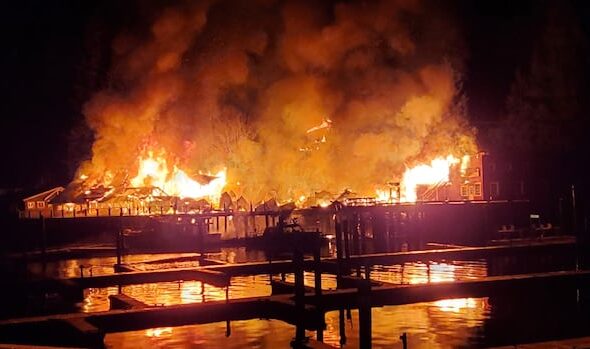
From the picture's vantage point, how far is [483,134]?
187ft

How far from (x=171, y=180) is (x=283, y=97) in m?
9.80

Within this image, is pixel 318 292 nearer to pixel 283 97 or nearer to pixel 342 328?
pixel 342 328

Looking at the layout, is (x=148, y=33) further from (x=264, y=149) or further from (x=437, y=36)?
(x=437, y=36)

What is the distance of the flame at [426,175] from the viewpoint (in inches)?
2154

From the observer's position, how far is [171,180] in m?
57.0

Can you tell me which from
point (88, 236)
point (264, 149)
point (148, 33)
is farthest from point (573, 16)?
point (88, 236)

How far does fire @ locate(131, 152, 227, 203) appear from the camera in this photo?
2210 inches

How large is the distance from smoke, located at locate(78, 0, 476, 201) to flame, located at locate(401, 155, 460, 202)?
0.56 meters

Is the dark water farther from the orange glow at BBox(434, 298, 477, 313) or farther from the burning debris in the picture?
the burning debris

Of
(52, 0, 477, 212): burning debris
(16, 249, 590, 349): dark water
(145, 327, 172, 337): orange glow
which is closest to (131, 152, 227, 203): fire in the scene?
(52, 0, 477, 212): burning debris

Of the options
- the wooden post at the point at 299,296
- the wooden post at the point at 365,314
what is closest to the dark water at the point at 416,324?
the wooden post at the point at 299,296

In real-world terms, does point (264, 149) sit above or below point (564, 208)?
above

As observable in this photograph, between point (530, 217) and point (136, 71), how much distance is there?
89.4 ft

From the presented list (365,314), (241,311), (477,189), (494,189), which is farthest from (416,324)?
(494,189)
